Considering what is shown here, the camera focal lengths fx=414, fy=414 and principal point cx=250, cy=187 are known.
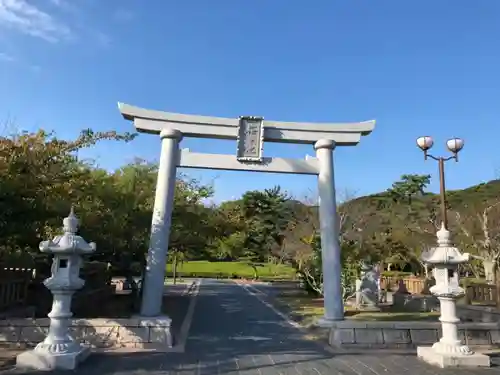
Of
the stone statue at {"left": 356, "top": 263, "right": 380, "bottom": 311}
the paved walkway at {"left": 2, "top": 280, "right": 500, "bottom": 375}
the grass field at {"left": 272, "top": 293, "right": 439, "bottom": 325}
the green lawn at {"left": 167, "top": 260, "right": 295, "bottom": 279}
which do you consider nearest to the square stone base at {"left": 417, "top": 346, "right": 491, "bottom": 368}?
the paved walkway at {"left": 2, "top": 280, "right": 500, "bottom": 375}

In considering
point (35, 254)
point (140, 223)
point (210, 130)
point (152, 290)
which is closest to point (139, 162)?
point (140, 223)

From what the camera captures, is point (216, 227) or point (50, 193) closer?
point (50, 193)

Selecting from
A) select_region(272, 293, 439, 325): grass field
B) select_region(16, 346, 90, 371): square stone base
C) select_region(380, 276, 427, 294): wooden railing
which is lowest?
select_region(16, 346, 90, 371): square stone base

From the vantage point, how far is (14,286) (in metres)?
10.4

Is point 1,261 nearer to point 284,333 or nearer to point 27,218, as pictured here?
point 27,218

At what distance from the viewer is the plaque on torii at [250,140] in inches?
382

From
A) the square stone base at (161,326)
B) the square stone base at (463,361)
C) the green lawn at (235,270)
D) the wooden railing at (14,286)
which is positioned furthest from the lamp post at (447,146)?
the green lawn at (235,270)

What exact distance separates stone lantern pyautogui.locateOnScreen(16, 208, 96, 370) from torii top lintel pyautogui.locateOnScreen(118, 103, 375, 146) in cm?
307

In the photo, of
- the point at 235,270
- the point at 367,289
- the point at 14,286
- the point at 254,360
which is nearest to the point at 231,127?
the point at 254,360

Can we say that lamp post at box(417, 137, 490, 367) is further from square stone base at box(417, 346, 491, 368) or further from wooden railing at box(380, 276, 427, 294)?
wooden railing at box(380, 276, 427, 294)

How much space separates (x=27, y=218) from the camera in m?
8.45

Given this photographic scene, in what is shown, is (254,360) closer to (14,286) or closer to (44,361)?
(44,361)

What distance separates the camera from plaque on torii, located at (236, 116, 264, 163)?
382 inches

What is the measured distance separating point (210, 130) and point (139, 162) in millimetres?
7045
